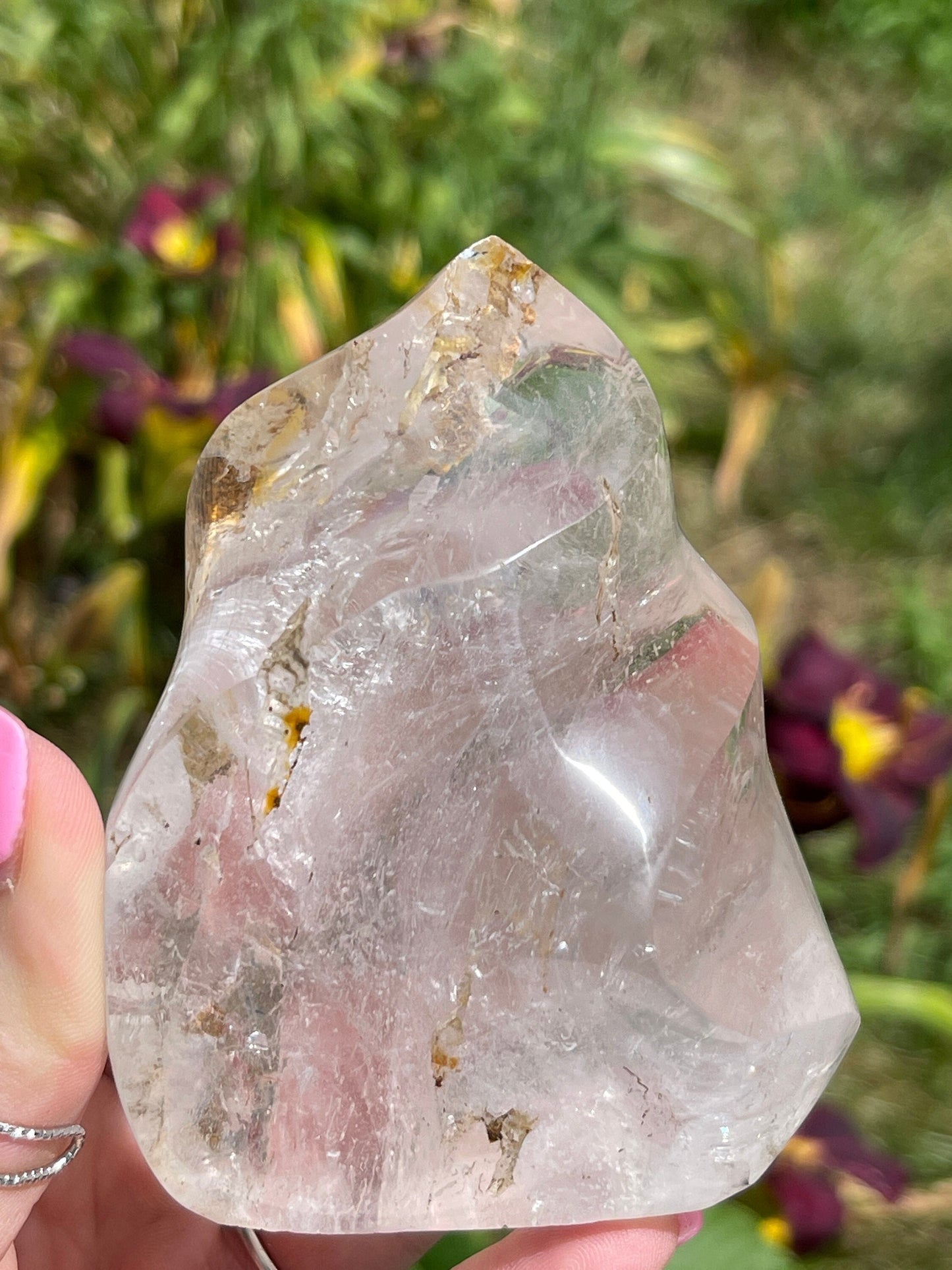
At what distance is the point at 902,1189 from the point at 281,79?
2.05m

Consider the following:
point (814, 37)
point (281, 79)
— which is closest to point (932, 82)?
point (814, 37)

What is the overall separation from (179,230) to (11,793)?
1418mm

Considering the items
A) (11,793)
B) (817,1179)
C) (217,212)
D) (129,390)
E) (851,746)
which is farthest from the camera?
(217,212)

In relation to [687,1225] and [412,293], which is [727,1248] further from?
[412,293]

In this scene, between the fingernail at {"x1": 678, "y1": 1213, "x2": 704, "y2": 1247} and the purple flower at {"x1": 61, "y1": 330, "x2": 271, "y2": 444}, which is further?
the purple flower at {"x1": 61, "y1": 330, "x2": 271, "y2": 444}

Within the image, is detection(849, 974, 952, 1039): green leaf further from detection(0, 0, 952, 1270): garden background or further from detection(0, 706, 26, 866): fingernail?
detection(0, 706, 26, 866): fingernail

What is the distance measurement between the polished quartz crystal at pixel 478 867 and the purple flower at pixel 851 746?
0.71 m

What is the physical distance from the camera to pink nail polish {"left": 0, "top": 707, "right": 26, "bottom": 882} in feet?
2.50

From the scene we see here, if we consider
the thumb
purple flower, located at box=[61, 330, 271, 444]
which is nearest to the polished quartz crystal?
the thumb

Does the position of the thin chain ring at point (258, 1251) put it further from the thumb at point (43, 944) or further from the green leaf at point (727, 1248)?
the green leaf at point (727, 1248)

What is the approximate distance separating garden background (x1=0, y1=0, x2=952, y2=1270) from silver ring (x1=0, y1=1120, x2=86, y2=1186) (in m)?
0.81

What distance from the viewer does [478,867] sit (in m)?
0.81

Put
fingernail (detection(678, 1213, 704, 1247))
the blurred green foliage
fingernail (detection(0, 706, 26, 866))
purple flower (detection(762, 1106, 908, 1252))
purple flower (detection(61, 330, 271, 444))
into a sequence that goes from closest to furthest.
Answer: fingernail (detection(0, 706, 26, 866)), fingernail (detection(678, 1213, 704, 1247)), purple flower (detection(762, 1106, 908, 1252)), purple flower (detection(61, 330, 271, 444)), the blurred green foliage

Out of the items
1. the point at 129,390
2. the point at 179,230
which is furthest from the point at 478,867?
the point at 179,230
